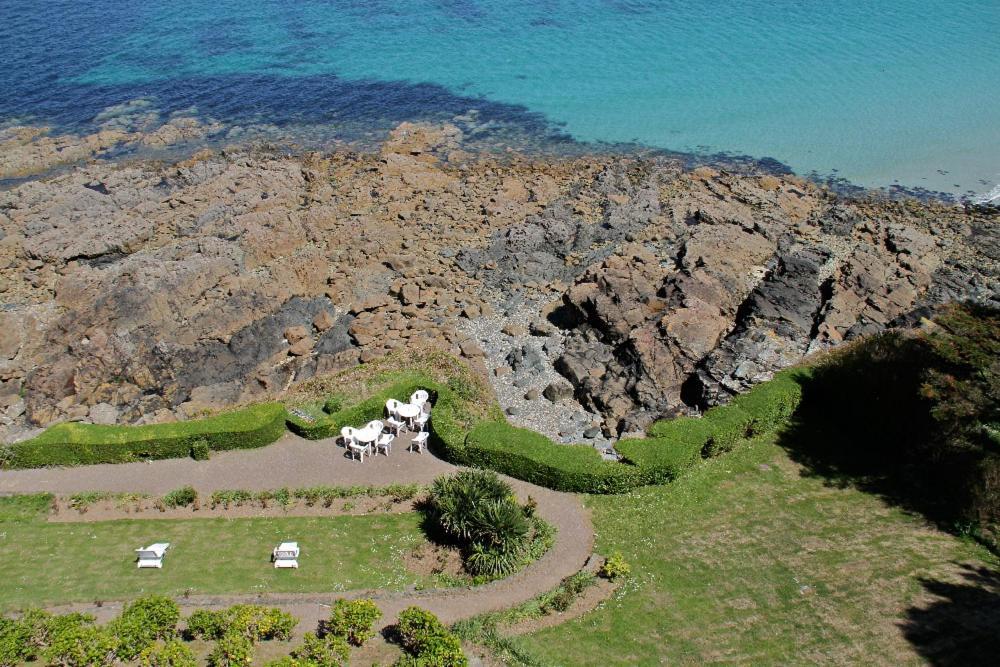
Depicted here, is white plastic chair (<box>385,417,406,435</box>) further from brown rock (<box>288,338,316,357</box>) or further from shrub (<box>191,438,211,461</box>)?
brown rock (<box>288,338,316,357</box>)

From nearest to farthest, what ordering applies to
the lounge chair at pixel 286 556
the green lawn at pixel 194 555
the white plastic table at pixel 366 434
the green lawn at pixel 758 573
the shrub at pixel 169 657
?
the shrub at pixel 169 657, the green lawn at pixel 758 573, the green lawn at pixel 194 555, the lounge chair at pixel 286 556, the white plastic table at pixel 366 434

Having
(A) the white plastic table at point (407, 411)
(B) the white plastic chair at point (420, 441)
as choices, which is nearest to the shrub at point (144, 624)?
(B) the white plastic chair at point (420, 441)

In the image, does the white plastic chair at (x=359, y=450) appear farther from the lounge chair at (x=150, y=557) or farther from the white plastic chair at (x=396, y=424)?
the lounge chair at (x=150, y=557)

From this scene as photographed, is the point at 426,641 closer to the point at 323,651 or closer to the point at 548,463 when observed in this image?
the point at 323,651

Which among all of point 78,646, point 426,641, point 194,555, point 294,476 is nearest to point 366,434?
point 294,476

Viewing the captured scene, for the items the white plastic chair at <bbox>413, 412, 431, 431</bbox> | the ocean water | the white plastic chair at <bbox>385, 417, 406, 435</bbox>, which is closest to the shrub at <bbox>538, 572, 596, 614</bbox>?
the white plastic chair at <bbox>413, 412, 431, 431</bbox>

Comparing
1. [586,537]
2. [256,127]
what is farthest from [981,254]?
[256,127]
